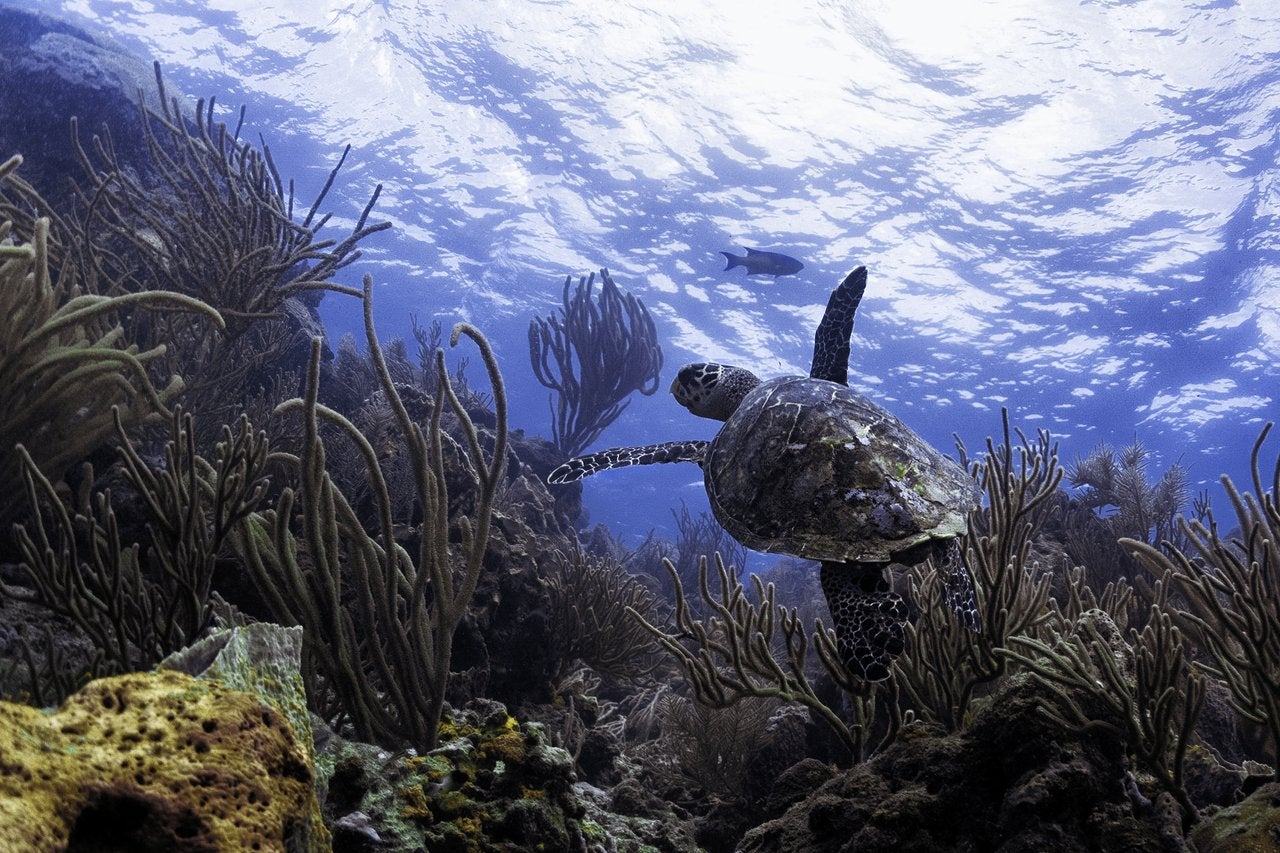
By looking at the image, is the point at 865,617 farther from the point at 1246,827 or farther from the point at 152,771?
the point at 152,771

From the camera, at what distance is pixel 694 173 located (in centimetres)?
1852

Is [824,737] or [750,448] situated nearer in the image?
[750,448]

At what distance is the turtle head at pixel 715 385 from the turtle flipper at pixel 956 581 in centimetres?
206

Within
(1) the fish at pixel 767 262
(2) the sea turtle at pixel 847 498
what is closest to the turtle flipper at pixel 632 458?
(2) the sea turtle at pixel 847 498

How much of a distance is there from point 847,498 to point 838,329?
1.95 metres

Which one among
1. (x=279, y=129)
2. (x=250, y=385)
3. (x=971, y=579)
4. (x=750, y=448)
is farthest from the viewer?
(x=279, y=129)

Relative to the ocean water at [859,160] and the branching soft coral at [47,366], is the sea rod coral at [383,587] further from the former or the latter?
the ocean water at [859,160]

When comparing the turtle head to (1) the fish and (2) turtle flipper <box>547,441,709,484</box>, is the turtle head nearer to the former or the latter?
(2) turtle flipper <box>547,441,709,484</box>

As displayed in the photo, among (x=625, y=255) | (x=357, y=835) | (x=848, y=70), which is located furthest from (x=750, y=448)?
(x=625, y=255)

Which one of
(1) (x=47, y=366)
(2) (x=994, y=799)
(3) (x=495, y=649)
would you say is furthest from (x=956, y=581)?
(1) (x=47, y=366)

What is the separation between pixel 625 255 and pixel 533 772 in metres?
22.8

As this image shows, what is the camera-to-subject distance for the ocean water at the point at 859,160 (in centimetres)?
1366

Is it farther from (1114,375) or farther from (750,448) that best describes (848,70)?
(1114,375)

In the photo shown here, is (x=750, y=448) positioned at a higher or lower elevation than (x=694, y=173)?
lower
